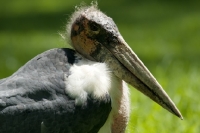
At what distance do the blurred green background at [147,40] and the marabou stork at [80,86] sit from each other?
2.63ft

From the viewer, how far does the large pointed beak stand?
16.8 feet

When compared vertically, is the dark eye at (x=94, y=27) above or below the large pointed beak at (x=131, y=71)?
above

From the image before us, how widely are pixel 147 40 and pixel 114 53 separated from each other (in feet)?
20.4

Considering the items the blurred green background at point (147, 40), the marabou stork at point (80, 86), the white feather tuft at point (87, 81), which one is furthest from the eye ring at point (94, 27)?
the blurred green background at point (147, 40)

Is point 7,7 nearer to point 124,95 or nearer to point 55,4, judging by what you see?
point 55,4

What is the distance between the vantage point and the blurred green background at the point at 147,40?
6.91m

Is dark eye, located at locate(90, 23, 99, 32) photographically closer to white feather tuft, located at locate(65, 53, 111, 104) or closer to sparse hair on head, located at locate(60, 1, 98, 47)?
sparse hair on head, located at locate(60, 1, 98, 47)

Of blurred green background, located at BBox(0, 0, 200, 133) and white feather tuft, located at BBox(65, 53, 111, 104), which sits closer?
white feather tuft, located at BBox(65, 53, 111, 104)

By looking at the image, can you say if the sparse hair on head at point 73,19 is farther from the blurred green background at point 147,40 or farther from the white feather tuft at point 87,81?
the blurred green background at point 147,40

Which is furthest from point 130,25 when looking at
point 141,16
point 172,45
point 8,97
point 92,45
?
point 8,97

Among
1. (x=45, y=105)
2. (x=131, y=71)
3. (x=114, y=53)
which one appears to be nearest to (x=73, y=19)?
(x=114, y=53)

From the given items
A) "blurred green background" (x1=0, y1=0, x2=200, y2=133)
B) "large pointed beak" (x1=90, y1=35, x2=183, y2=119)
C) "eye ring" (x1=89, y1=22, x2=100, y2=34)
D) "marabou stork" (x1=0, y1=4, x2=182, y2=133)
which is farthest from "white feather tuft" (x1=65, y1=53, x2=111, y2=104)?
"blurred green background" (x1=0, y1=0, x2=200, y2=133)

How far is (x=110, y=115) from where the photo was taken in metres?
4.98

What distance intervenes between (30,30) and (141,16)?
2.30 m
